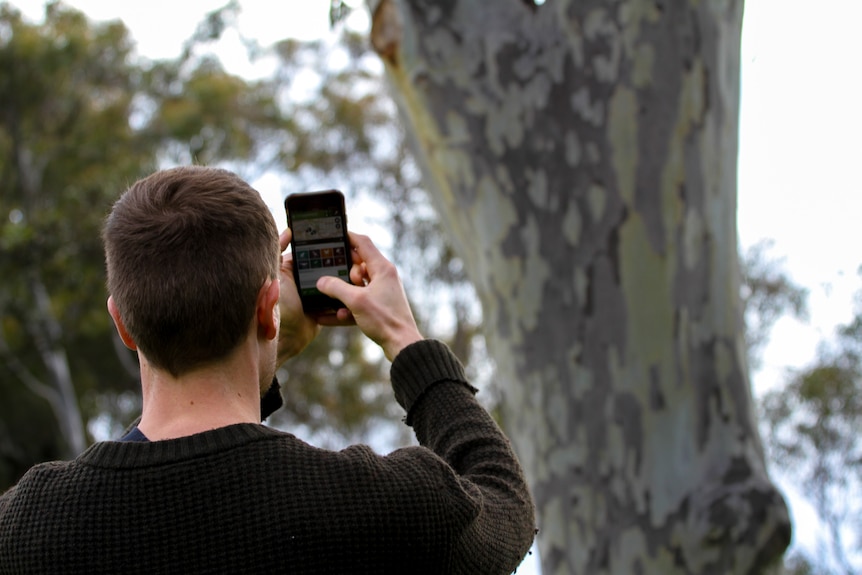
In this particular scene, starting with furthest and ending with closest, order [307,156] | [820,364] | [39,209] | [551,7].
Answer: [307,156] < [39,209] < [820,364] < [551,7]

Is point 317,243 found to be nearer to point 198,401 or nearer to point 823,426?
point 198,401

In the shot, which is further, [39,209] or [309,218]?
[39,209]

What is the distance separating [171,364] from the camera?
125 centimetres

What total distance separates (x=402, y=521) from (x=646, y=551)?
1.11 metres

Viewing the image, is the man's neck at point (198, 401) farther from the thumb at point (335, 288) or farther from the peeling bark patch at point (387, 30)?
the peeling bark patch at point (387, 30)

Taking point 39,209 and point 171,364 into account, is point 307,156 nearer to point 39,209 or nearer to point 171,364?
Result: point 39,209

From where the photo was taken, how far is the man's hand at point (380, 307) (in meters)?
1.50

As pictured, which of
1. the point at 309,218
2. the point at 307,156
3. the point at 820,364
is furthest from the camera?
the point at 307,156

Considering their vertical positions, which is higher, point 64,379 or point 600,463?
point 64,379

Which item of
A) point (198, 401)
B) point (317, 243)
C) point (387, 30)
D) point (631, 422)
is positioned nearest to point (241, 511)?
point (198, 401)

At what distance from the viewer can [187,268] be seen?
4.03ft

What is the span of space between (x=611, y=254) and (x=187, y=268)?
1206 millimetres

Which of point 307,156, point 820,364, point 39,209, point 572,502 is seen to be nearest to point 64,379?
point 39,209

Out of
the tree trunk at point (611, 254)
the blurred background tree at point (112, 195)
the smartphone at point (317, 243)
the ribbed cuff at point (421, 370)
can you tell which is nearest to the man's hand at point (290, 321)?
the smartphone at point (317, 243)
